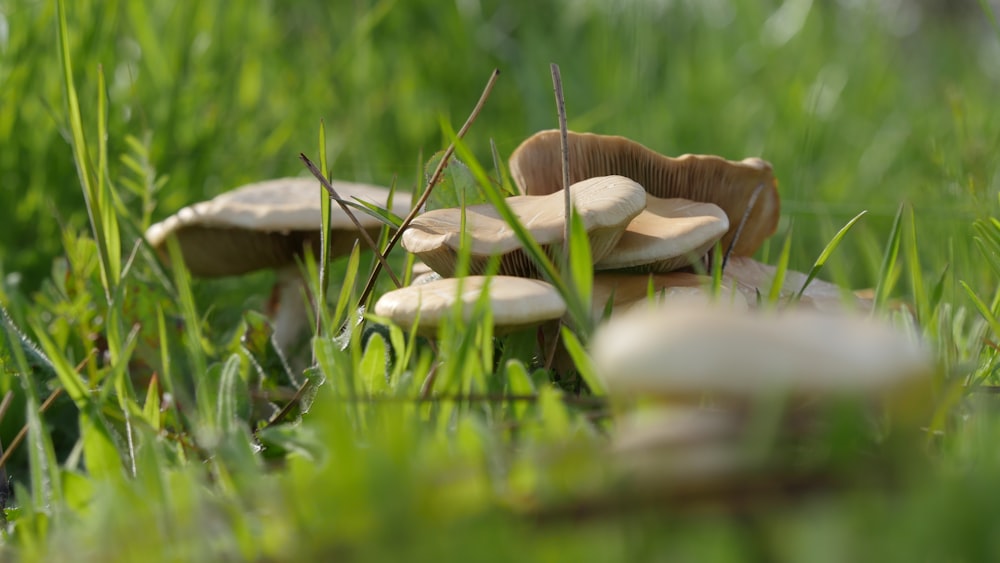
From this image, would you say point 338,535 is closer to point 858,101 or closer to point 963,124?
point 963,124

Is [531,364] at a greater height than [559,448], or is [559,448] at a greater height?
[559,448]

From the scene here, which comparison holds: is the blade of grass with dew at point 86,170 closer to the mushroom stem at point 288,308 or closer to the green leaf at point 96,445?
the green leaf at point 96,445

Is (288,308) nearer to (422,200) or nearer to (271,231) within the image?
(271,231)

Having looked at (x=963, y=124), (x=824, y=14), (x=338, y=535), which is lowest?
(x=338, y=535)

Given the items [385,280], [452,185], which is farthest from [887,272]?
[385,280]

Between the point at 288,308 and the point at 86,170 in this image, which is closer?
the point at 86,170

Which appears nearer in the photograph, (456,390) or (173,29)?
(456,390)

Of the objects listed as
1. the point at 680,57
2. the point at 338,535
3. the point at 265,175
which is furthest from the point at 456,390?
the point at 680,57
